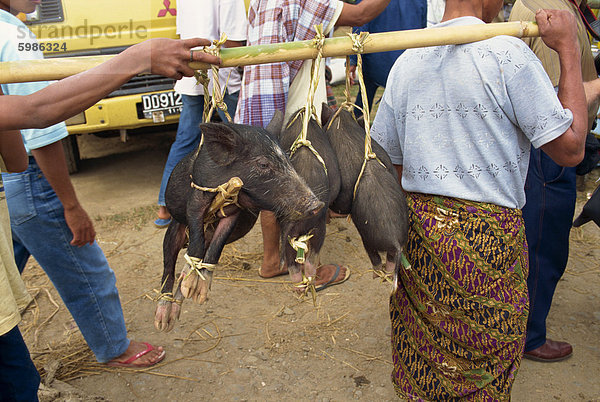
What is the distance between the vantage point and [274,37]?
2605 mm

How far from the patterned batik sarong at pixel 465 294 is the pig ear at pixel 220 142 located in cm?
82

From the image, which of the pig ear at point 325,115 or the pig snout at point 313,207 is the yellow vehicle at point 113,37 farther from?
the pig snout at point 313,207

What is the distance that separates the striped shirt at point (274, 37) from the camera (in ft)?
8.44

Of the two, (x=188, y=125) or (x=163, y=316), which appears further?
(x=188, y=125)

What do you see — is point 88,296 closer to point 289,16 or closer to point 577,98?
point 289,16

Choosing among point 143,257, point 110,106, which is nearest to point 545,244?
point 143,257

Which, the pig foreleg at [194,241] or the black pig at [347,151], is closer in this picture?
the pig foreleg at [194,241]

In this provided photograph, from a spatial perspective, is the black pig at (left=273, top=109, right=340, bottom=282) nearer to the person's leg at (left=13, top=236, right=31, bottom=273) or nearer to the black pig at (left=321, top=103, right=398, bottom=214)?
the black pig at (left=321, top=103, right=398, bottom=214)

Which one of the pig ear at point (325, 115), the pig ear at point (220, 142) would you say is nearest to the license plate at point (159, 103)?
the pig ear at point (325, 115)

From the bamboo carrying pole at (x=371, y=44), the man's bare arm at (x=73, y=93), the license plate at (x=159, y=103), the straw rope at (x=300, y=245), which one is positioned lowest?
the license plate at (x=159, y=103)

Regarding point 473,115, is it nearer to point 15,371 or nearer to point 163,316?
point 163,316

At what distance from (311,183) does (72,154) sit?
5.21 metres

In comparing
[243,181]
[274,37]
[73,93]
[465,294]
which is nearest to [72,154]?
[274,37]

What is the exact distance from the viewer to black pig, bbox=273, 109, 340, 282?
1620 mm
